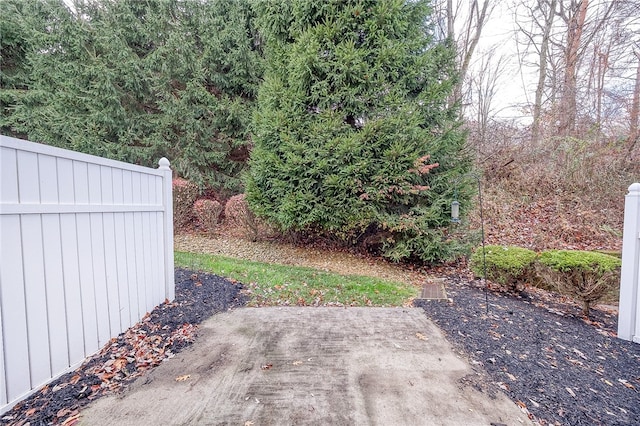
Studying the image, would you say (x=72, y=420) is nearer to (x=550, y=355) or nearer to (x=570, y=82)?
(x=550, y=355)

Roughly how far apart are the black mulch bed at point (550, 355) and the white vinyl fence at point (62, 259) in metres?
3.05

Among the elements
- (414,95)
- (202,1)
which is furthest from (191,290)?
(202,1)

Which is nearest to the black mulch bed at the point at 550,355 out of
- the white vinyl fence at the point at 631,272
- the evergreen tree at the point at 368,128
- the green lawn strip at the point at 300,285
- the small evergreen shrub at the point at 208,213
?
the white vinyl fence at the point at 631,272

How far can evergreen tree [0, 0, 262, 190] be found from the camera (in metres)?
7.95

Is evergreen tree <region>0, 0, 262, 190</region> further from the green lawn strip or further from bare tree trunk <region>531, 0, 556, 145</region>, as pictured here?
bare tree trunk <region>531, 0, 556, 145</region>

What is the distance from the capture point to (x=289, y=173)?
5.45 meters

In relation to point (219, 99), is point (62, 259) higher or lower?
lower

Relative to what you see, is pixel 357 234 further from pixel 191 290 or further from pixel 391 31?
pixel 391 31

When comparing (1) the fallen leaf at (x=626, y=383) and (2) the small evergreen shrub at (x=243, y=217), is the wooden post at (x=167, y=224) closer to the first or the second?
(2) the small evergreen shrub at (x=243, y=217)

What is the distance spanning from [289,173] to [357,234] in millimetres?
1851

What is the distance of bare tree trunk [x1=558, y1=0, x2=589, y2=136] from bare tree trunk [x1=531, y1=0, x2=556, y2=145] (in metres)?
0.54

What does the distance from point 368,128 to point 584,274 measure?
11.8 feet

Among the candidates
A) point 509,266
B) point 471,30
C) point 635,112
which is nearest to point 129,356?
point 509,266

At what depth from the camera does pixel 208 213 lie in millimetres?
7508
